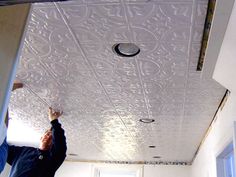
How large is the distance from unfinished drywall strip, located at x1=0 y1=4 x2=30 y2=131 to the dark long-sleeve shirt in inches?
62.5

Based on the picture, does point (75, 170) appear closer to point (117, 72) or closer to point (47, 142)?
point (47, 142)

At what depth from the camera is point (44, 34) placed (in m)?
1.55

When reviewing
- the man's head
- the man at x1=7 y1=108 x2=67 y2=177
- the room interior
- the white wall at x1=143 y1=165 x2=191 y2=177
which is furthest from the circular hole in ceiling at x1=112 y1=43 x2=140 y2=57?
the white wall at x1=143 y1=165 x2=191 y2=177

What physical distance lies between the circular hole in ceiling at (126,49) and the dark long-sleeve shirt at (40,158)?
0.96 m

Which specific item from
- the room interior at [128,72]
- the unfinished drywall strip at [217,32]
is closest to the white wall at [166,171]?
the room interior at [128,72]

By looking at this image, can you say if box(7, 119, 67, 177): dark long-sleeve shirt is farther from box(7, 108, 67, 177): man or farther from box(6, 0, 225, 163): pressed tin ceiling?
box(6, 0, 225, 163): pressed tin ceiling

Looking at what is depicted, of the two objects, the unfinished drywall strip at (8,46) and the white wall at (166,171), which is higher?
the white wall at (166,171)

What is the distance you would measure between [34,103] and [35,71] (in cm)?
70

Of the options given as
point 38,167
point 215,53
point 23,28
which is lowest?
point 38,167

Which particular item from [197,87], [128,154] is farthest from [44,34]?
[128,154]

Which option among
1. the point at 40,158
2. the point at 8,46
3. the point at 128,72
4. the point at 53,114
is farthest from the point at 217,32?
the point at 53,114

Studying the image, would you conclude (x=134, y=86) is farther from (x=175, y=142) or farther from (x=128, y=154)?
(x=128, y=154)

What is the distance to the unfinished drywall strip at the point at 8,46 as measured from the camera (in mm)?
747

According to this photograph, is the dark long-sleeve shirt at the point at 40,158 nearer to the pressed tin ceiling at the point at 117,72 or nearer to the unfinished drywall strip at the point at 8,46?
the pressed tin ceiling at the point at 117,72
